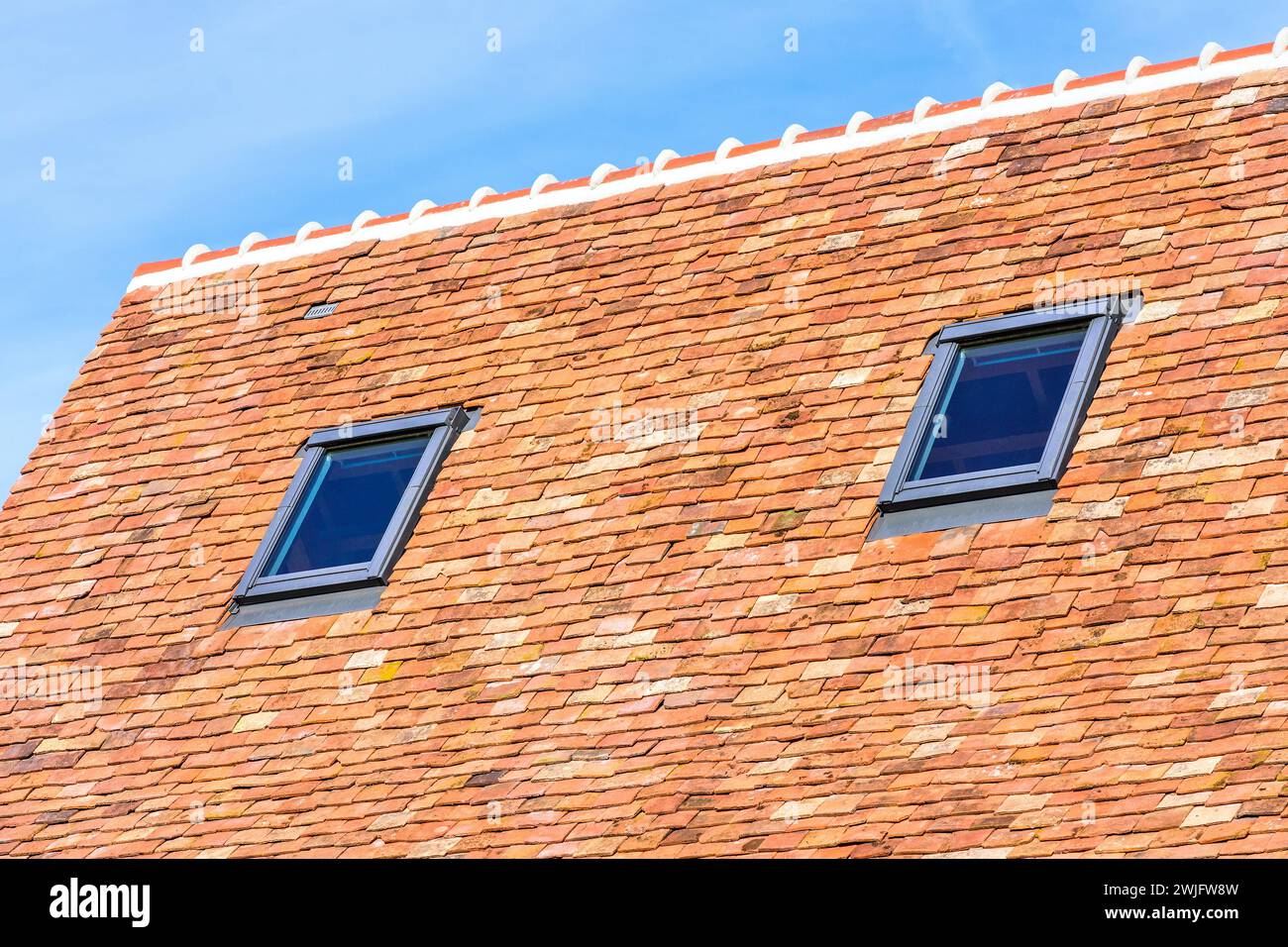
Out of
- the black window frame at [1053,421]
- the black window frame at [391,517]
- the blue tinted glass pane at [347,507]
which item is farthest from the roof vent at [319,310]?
the black window frame at [1053,421]

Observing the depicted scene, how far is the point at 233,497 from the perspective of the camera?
15016mm

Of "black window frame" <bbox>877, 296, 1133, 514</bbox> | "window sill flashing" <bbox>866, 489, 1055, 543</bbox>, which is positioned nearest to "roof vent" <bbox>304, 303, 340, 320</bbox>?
"black window frame" <bbox>877, 296, 1133, 514</bbox>

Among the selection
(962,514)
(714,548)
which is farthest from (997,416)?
(714,548)

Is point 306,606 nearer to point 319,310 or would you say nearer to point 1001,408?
point 319,310

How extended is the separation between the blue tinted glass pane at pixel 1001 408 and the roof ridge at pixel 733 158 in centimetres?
261

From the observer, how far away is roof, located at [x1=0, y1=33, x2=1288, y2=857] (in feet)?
35.0

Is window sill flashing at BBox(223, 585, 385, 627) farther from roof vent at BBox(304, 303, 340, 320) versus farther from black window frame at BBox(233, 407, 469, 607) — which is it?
roof vent at BBox(304, 303, 340, 320)

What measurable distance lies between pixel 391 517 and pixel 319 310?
296 cm

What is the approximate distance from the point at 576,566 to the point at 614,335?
91.0 inches

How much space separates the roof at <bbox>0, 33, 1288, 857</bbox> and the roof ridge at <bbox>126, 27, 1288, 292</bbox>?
0.43ft

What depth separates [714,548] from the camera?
12.8 m
